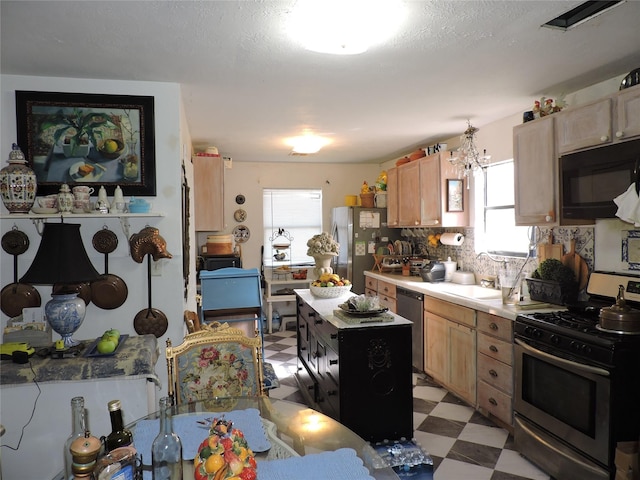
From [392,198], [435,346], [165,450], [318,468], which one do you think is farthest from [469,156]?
[165,450]

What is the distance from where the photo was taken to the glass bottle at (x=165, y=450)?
1.19 meters

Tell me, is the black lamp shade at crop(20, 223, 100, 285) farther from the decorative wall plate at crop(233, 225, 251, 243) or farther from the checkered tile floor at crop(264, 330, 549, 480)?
the decorative wall plate at crop(233, 225, 251, 243)

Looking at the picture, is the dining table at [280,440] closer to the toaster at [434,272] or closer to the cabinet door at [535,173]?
the cabinet door at [535,173]

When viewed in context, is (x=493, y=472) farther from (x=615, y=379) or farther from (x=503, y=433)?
(x=615, y=379)

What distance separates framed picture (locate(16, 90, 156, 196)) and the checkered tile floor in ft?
7.49

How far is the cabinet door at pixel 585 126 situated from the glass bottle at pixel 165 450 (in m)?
2.72

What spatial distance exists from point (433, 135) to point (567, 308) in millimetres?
2297

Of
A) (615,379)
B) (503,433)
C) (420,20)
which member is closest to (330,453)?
(615,379)

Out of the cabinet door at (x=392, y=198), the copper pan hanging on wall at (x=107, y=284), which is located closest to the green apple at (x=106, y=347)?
the copper pan hanging on wall at (x=107, y=284)

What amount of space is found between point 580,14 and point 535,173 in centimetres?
133

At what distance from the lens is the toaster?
14.9ft

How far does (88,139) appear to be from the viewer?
278 centimetres

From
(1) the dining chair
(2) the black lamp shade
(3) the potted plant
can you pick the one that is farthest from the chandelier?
(2) the black lamp shade

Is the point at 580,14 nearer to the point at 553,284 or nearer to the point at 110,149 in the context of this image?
the point at 553,284
